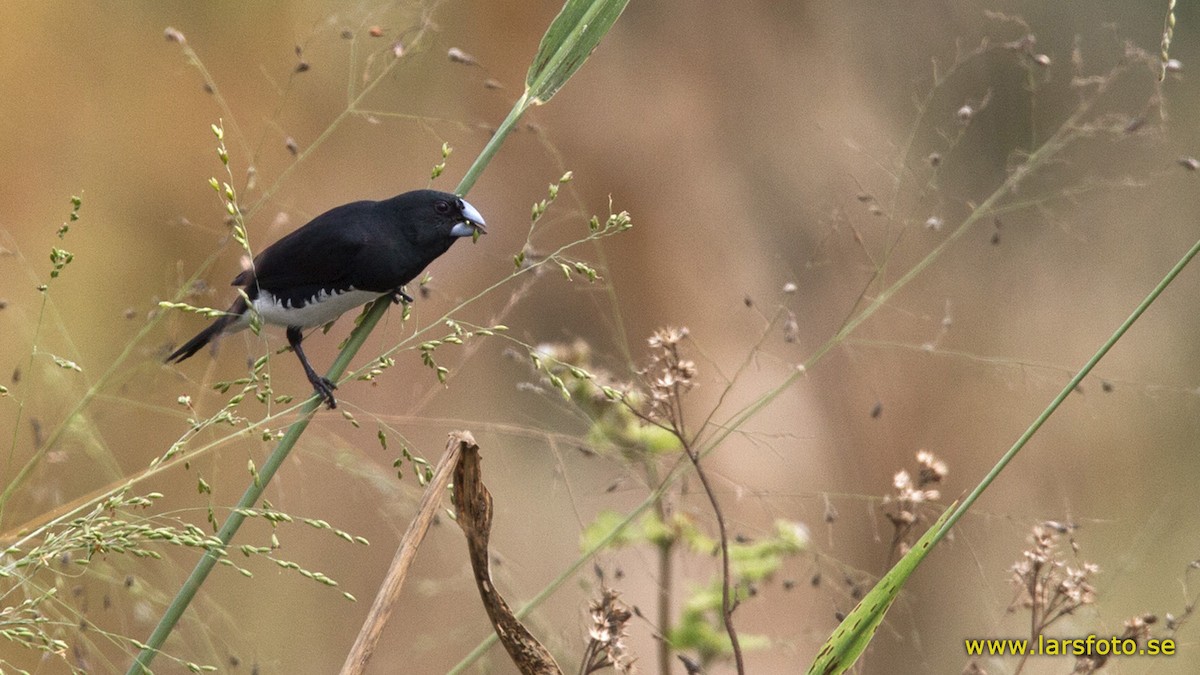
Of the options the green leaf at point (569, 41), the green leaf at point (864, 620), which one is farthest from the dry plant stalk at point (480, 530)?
the green leaf at point (569, 41)

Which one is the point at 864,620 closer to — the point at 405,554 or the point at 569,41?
the point at 405,554

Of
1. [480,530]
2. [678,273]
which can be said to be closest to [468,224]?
[480,530]

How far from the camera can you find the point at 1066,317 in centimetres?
395

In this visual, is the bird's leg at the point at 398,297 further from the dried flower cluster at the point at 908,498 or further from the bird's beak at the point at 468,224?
the dried flower cluster at the point at 908,498

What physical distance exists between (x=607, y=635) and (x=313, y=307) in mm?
1036

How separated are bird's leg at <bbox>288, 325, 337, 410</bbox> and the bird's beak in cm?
35

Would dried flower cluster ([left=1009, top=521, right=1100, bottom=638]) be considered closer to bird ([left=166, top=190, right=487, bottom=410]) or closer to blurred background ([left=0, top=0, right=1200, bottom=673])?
blurred background ([left=0, top=0, right=1200, bottom=673])

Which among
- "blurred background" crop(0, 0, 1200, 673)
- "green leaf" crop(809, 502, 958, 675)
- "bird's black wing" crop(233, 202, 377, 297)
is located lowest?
"green leaf" crop(809, 502, 958, 675)

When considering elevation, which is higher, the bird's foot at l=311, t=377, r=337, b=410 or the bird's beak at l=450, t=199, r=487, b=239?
the bird's beak at l=450, t=199, r=487, b=239

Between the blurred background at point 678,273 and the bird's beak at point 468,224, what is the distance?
1.54ft

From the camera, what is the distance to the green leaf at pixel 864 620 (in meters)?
1.18

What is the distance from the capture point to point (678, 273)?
13.8ft

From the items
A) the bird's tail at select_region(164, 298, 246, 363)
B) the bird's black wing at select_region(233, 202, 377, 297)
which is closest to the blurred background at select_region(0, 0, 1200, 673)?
the bird's tail at select_region(164, 298, 246, 363)

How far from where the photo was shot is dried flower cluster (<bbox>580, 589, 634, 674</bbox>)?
1.32m
